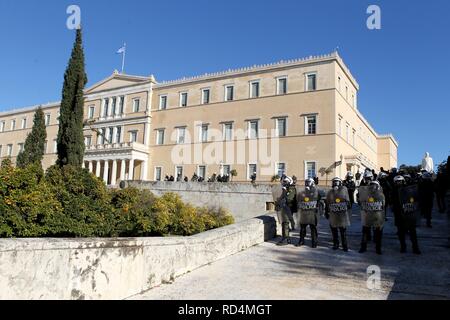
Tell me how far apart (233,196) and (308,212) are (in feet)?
55.8

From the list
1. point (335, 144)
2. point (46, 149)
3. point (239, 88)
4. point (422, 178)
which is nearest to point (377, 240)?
point (422, 178)

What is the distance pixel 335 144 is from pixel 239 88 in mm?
11628

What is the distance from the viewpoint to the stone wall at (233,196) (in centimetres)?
2430

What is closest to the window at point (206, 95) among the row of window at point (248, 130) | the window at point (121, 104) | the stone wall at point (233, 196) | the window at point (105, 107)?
the row of window at point (248, 130)

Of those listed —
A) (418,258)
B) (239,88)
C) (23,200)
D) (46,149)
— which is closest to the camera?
(418,258)

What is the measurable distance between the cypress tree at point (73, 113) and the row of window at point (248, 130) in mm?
15477

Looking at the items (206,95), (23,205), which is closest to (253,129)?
(206,95)

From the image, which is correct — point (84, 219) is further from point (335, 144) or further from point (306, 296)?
point (335, 144)

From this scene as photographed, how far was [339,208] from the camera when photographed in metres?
8.15

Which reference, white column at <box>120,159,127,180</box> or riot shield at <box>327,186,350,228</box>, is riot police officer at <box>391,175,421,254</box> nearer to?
riot shield at <box>327,186,350,228</box>

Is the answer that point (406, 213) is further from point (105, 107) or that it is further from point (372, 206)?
point (105, 107)

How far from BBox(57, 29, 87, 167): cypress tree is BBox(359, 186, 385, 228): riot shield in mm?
19409

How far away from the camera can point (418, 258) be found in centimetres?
712

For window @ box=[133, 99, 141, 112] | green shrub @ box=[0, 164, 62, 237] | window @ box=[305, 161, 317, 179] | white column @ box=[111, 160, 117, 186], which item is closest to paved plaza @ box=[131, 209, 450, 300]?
green shrub @ box=[0, 164, 62, 237]
